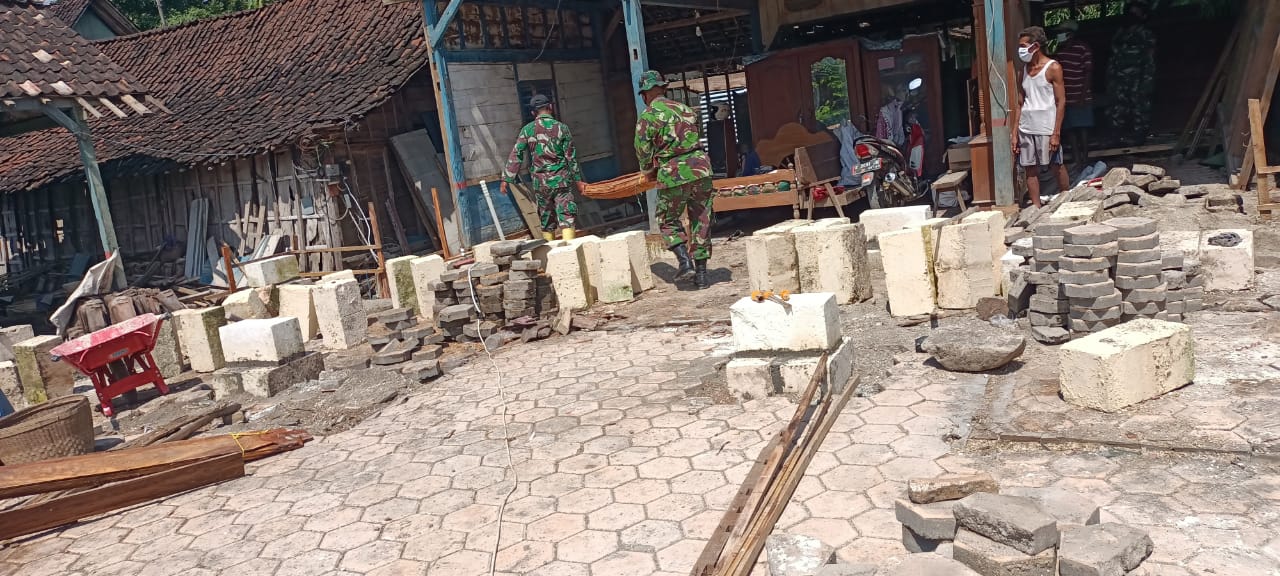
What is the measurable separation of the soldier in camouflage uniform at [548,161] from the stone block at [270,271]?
339 centimetres

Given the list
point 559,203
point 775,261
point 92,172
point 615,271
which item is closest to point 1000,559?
point 775,261

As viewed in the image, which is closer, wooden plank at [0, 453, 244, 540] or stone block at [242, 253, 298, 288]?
wooden plank at [0, 453, 244, 540]

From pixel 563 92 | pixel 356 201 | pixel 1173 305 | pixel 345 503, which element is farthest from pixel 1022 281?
pixel 356 201

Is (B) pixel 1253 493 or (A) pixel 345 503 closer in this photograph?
(B) pixel 1253 493

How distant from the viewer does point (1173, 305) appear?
19.1 feet

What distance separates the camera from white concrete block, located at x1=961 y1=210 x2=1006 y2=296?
683cm

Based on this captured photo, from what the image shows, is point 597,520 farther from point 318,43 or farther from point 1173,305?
point 318,43

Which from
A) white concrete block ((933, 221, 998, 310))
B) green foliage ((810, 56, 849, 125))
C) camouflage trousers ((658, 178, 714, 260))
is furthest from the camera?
green foliage ((810, 56, 849, 125))

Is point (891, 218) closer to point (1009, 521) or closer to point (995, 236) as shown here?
point (995, 236)

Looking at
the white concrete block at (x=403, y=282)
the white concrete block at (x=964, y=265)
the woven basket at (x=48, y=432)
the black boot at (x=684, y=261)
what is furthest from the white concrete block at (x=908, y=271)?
the woven basket at (x=48, y=432)

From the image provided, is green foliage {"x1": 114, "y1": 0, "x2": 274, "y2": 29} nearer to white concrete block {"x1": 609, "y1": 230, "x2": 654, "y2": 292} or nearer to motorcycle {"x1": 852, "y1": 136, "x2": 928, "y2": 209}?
motorcycle {"x1": 852, "y1": 136, "x2": 928, "y2": 209}

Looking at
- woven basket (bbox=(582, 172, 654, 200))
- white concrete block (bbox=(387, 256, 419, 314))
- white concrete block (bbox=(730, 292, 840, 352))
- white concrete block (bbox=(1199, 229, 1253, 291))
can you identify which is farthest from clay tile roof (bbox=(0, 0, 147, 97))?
white concrete block (bbox=(1199, 229, 1253, 291))

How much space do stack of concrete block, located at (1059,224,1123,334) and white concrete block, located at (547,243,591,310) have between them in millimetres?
4420

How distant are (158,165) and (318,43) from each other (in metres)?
3.47
